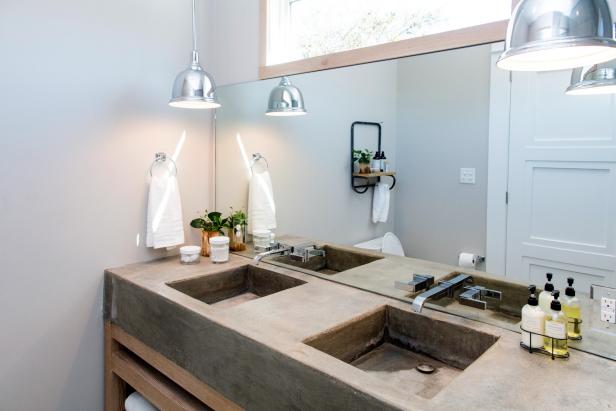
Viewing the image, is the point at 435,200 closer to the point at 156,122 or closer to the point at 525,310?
the point at 525,310

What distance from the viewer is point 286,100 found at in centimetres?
195

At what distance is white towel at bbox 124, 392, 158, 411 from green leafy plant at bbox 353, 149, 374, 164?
50.1 inches

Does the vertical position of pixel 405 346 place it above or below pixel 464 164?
below

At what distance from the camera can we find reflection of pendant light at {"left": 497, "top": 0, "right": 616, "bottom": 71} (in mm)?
833

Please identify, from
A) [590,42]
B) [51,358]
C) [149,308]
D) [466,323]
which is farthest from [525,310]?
[51,358]

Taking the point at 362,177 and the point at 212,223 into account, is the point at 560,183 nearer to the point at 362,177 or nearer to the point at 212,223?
the point at 362,177

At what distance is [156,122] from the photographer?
1.96 meters

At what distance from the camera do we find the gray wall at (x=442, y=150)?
1.41m

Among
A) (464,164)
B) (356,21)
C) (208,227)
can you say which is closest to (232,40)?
(356,21)

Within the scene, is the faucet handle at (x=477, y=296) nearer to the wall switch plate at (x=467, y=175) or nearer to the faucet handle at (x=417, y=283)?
the faucet handle at (x=417, y=283)

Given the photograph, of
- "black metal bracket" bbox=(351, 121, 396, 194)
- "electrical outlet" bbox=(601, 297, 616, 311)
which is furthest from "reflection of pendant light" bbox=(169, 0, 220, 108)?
"electrical outlet" bbox=(601, 297, 616, 311)

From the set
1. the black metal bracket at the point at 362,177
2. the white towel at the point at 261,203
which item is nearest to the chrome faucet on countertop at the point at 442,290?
the black metal bracket at the point at 362,177

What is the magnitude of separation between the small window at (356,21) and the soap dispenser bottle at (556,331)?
85 centimetres

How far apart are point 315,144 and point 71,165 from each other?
3.24 feet
